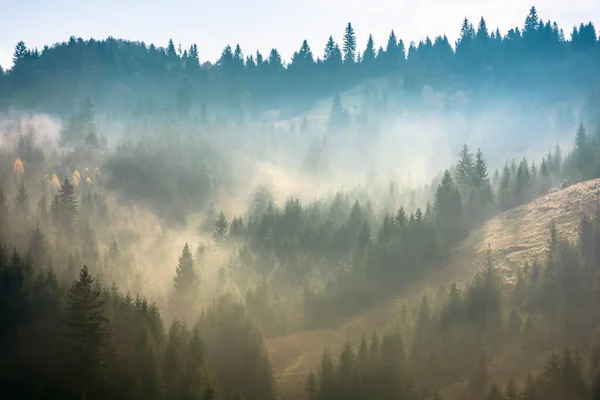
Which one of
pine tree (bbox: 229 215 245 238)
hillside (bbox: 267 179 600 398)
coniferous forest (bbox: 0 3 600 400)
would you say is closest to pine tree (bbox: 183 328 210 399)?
coniferous forest (bbox: 0 3 600 400)

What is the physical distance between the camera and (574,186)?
5167 inches

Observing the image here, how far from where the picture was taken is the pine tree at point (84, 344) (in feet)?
236

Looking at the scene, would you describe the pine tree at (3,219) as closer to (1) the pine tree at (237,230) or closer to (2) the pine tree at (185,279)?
(2) the pine tree at (185,279)

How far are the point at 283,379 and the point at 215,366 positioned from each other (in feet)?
43.6

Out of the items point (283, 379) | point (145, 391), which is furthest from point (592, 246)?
point (145, 391)

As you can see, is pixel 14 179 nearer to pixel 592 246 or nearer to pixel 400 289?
pixel 400 289

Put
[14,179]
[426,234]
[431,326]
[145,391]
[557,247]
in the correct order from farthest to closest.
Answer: [14,179] < [426,234] < [557,247] < [431,326] < [145,391]

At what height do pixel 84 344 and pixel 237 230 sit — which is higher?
pixel 237 230

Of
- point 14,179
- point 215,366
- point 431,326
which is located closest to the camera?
point 215,366

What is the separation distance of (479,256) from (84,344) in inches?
3114

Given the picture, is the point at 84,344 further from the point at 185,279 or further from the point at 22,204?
the point at 22,204

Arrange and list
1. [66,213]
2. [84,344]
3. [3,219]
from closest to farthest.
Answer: [84,344] < [3,219] < [66,213]

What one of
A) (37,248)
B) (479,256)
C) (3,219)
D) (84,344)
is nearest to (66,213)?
(3,219)

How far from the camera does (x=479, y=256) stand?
120 metres
